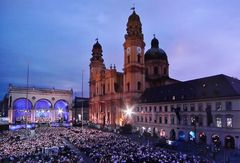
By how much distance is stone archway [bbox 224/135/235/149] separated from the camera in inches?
1620

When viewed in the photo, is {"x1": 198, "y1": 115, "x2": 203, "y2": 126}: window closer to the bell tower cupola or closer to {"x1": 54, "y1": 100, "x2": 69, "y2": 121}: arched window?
the bell tower cupola

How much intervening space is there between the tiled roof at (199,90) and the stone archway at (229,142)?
7137 mm

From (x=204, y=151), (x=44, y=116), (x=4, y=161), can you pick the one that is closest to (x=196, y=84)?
(x=204, y=151)

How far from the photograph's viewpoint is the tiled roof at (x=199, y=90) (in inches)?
1738

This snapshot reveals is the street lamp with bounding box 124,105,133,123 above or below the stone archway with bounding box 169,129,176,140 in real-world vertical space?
above

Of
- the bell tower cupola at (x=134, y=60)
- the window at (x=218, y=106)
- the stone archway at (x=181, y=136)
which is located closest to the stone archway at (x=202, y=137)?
the stone archway at (x=181, y=136)

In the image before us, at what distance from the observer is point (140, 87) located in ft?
252

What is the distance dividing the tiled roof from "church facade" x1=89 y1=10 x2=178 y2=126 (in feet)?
32.3

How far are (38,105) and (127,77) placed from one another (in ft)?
215

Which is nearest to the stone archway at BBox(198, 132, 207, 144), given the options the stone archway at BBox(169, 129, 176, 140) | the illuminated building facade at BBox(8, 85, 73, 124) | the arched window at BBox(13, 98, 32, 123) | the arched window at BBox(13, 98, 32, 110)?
the stone archway at BBox(169, 129, 176, 140)

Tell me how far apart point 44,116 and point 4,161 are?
98889 mm

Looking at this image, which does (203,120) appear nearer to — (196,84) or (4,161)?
(196,84)

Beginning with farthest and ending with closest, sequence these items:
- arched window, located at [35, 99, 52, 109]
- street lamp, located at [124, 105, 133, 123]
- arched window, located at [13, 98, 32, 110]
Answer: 1. arched window, located at [35, 99, 52, 109]
2. arched window, located at [13, 98, 32, 110]
3. street lamp, located at [124, 105, 133, 123]

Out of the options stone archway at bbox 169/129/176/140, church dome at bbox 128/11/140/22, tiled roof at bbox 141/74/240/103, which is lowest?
stone archway at bbox 169/129/176/140
